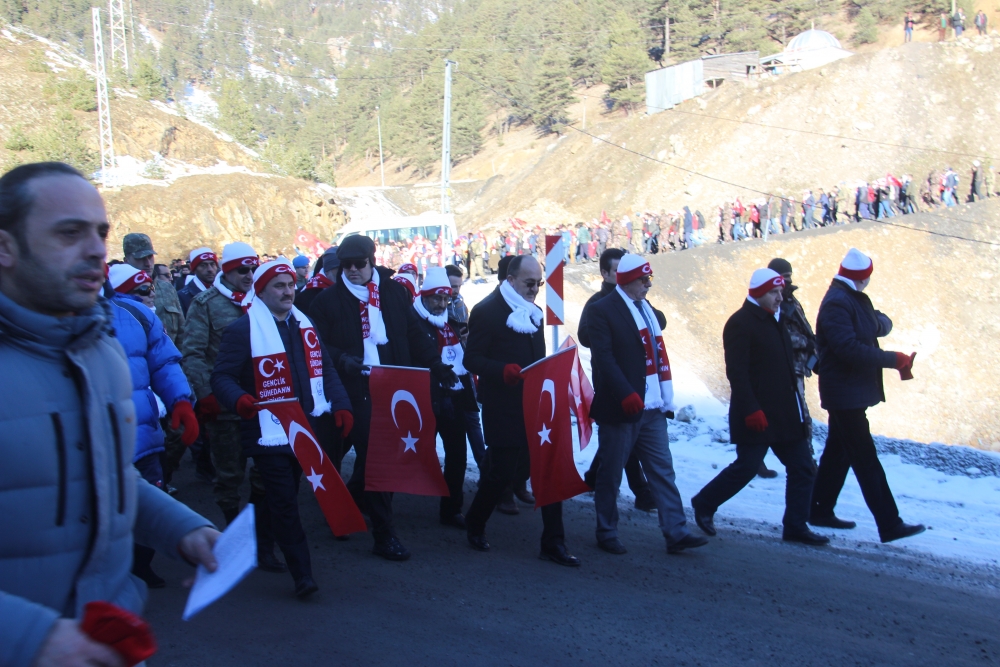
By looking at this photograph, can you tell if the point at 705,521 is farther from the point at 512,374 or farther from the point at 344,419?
the point at 344,419

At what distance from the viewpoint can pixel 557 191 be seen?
2466 inches

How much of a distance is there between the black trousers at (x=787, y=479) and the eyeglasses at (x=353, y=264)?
3274 millimetres

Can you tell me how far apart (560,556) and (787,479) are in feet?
6.72

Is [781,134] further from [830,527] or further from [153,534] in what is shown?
[153,534]

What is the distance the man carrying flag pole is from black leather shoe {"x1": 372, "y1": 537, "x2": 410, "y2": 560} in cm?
87

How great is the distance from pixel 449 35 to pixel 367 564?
129605mm

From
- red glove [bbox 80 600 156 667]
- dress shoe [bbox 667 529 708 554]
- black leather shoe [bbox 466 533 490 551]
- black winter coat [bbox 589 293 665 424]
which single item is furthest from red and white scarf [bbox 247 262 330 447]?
red glove [bbox 80 600 156 667]

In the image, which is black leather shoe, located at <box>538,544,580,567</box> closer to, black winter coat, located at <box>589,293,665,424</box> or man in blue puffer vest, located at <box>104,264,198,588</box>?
black winter coat, located at <box>589,293,665,424</box>

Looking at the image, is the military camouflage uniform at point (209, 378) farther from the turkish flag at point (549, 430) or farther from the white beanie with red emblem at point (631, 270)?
→ the white beanie with red emblem at point (631, 270)

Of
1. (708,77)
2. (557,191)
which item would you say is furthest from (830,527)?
(708,77)

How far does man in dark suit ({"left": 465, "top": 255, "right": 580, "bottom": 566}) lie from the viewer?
6.38 meters

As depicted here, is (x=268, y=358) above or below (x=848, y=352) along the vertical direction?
above

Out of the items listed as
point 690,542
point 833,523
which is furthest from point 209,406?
point 833,523

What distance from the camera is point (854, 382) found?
6.94 meters
